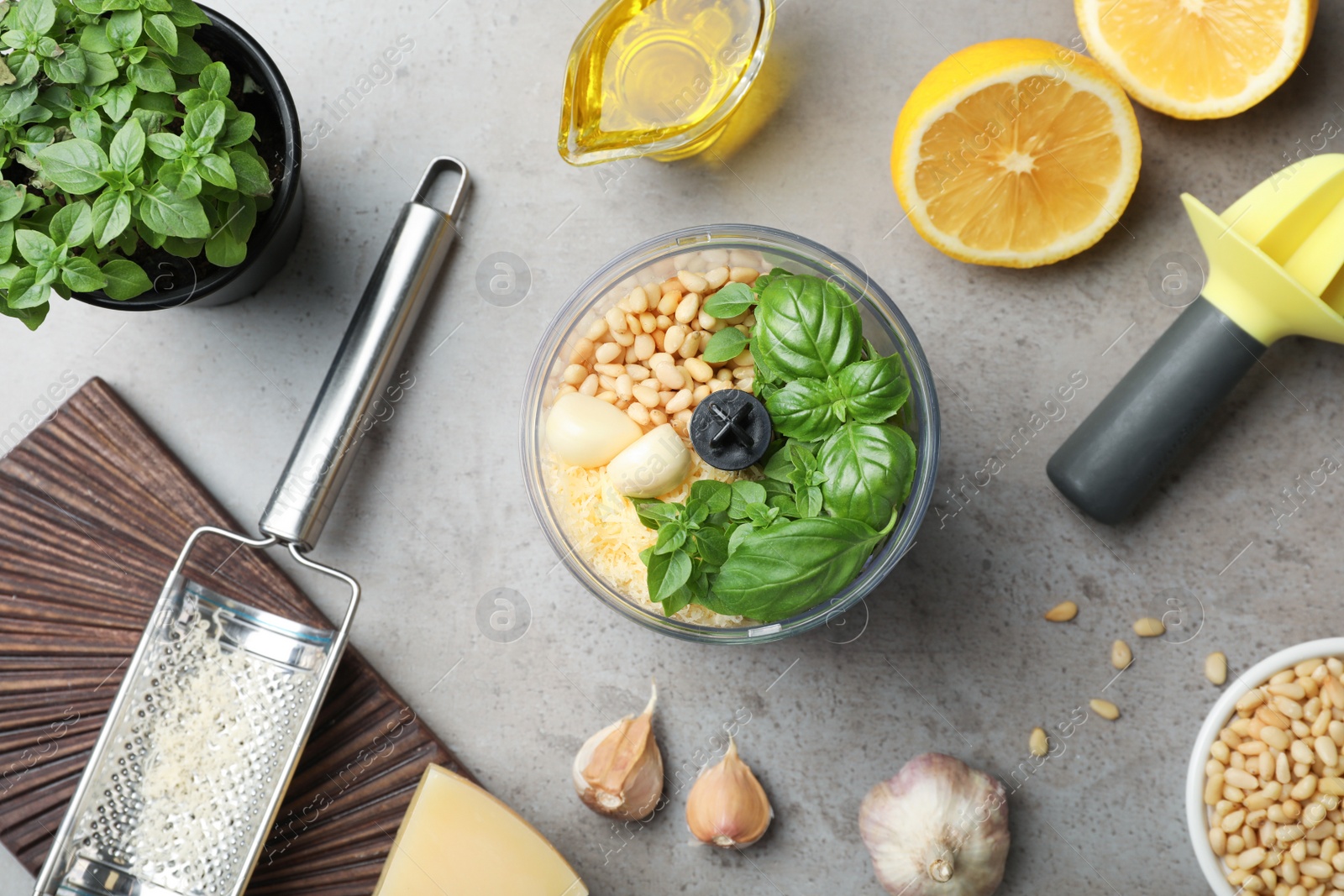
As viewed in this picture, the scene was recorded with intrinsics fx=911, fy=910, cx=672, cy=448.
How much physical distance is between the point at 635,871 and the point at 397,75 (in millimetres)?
994

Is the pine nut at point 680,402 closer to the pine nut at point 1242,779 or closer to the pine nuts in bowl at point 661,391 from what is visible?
the pine nuts in bowl at point 661,391

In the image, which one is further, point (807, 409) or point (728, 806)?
point (728, 806)

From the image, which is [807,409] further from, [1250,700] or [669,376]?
[1250,700]

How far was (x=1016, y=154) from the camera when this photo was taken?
981 mm

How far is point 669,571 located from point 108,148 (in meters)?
0.61

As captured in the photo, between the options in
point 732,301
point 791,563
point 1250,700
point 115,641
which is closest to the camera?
point 791,563

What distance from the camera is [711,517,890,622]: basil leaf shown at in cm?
76

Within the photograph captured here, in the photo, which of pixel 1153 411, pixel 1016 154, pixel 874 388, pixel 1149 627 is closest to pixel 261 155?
pixel 874 388

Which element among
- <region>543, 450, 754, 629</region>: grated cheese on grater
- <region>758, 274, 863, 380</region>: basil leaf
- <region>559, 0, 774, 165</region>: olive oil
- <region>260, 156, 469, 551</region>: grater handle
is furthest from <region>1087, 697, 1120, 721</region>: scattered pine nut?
<region>260, 156, 469, 551</region>: grater handle

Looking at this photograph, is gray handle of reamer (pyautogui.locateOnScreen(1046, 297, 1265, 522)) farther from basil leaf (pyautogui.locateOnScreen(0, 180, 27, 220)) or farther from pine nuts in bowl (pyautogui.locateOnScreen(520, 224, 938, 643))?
basil leaf (pyautogui.locateOnScreen(0, 180, 27, 220))

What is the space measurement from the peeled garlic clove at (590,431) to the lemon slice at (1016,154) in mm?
406

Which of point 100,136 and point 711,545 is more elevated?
point 100,136

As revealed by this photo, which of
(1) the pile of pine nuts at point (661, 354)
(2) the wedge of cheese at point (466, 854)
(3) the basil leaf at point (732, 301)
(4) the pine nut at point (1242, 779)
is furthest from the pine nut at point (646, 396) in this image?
(4) the pine nut at point (1242, 779)

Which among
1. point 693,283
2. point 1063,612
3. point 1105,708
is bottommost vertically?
point 1105,708
